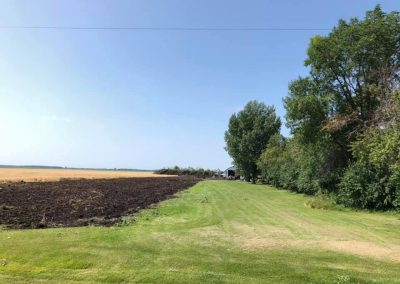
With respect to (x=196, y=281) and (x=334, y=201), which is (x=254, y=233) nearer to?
(x=196, y=281)

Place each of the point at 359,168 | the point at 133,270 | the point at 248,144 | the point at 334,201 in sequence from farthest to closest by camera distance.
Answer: the point at 248,144 < the point at 334,201 < the point at 359,168 < the point at 133,270

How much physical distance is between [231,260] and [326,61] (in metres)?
22.3

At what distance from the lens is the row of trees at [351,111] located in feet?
69.4

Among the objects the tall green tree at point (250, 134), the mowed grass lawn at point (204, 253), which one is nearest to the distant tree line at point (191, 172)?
the tall green tree at point (250, 134)

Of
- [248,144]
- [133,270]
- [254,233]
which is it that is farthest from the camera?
[248,144]

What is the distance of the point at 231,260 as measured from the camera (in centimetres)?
888

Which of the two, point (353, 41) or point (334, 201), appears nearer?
point (334, 201)

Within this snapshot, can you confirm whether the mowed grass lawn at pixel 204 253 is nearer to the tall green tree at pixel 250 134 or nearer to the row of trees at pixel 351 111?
the row of trees at pixel 351 111

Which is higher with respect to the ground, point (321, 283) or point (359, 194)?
point (359, 194)

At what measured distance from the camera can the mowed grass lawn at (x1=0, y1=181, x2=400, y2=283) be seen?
7.73 meters

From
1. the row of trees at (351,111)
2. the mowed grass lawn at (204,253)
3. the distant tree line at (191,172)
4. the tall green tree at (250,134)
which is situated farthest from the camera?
the distant tree line at (191,172)

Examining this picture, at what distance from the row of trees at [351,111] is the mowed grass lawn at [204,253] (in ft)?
22.1

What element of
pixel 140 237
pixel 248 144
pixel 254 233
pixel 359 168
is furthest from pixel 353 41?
pixel 248 144

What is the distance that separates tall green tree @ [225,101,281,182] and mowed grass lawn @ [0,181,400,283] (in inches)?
2324
